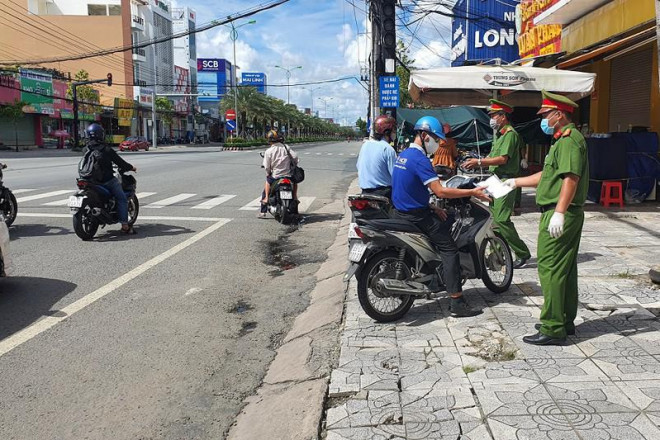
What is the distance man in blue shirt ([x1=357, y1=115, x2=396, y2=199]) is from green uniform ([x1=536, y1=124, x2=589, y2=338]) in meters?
2.21

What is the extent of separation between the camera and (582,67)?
51.1 ft

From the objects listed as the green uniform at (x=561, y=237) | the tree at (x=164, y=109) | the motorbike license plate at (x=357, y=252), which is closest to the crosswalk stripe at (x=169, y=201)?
the motorbike license plate at (x=357, y=252)

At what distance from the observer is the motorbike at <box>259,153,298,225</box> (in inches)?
409

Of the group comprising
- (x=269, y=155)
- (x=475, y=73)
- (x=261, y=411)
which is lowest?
(x=261, y=411)

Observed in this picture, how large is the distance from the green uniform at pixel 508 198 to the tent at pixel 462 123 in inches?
350

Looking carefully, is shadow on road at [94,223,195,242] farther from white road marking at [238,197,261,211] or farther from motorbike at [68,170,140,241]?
white road marking at [238,197,261,211]

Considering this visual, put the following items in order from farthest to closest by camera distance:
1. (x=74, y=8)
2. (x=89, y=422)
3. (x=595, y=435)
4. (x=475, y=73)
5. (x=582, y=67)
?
(x=74, y=8)
(x=582, y=67)
(x=475, y=73)
(x=89, y=422)
(x=595, y=435)

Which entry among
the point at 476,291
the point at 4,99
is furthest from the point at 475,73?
the point at 4,99

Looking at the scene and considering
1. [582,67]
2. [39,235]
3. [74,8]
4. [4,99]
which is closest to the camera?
[39,235]

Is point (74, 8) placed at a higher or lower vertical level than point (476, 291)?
higher

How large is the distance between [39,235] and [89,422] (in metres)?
6.42

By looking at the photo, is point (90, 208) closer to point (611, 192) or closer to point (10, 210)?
point (10, 210)

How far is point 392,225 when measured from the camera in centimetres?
469

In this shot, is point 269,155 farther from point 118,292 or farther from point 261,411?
point 261,411
